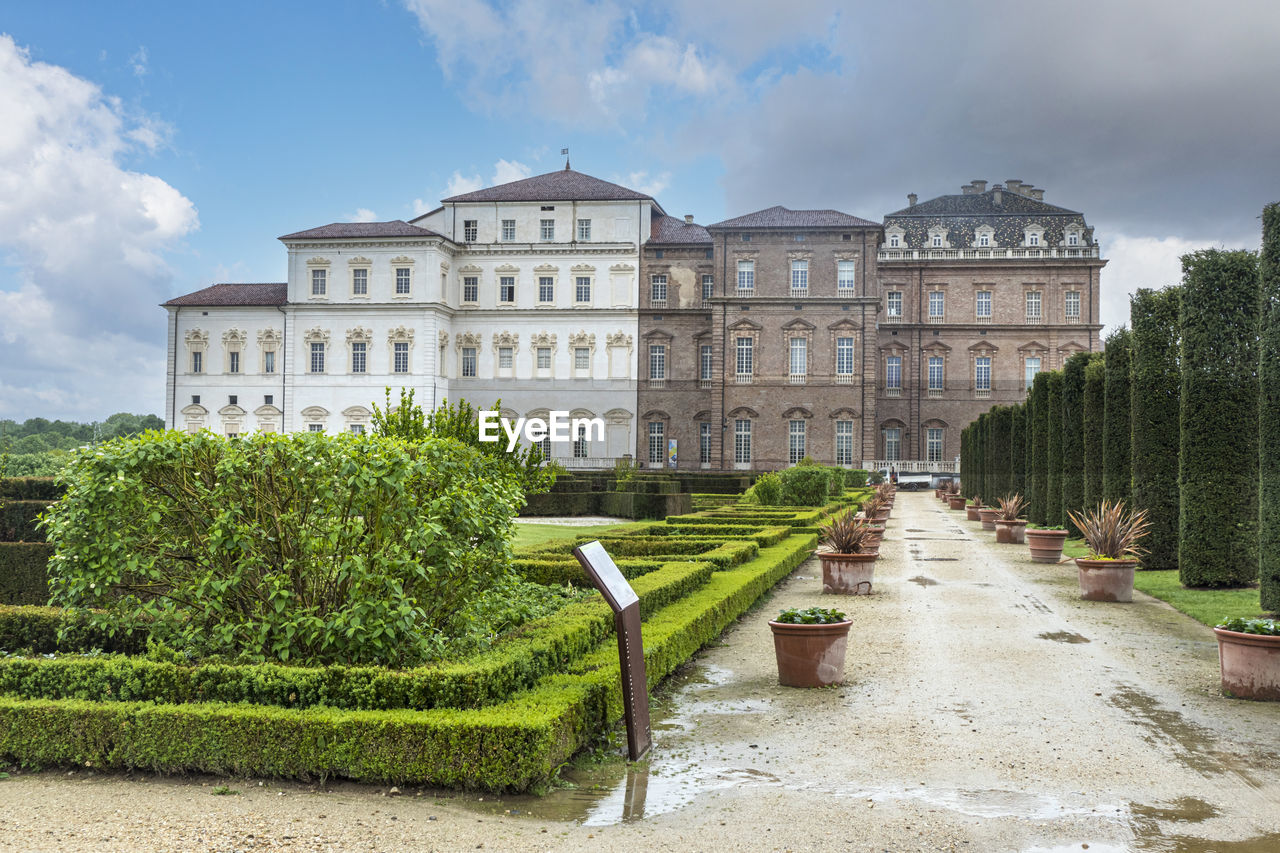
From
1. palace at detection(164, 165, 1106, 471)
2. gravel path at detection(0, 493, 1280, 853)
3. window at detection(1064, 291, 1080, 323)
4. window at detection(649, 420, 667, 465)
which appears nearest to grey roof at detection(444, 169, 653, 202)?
palace at detection(164, 165, 1106, 471)

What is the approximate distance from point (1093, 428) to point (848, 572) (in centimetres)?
838

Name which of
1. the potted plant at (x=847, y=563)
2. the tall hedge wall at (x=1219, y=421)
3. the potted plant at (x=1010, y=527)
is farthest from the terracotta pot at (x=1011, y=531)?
the potted plant at (x=847, y=563)

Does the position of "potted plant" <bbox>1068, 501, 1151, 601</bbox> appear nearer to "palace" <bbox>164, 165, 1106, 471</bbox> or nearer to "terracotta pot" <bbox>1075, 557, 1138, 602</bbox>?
"terracotta pot" <bbox>1075, 557, 1138, 602</bbox>

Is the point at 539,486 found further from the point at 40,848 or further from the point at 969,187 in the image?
the point at 969,187

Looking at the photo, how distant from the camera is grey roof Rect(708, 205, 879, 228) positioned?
48.7m

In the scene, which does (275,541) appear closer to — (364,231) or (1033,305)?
(364,231)

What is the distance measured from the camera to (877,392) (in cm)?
5528

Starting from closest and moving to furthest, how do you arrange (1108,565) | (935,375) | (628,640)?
(628,640)
(1108,565)
(935,375)

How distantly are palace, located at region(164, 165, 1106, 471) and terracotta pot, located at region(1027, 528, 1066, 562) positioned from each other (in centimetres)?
3381

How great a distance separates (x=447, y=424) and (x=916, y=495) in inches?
1171

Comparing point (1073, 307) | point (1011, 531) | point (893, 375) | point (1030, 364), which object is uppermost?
point (1073, 307)

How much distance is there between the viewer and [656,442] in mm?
53125

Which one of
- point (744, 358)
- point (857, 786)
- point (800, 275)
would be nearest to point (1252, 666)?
point (857, 786)

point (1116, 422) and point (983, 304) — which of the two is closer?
point (1116, 422)
